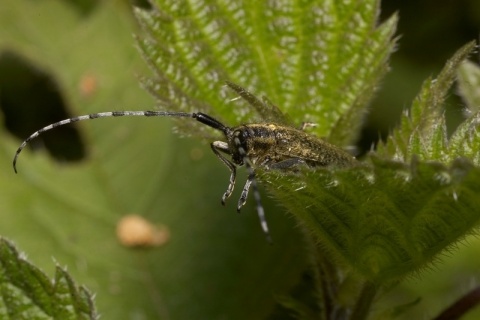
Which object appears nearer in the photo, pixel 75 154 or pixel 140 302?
pixel 140 302

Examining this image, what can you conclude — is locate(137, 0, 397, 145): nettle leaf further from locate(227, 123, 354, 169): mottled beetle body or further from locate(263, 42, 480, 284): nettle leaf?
locate(263, 42, 480, 284): nettle leaf

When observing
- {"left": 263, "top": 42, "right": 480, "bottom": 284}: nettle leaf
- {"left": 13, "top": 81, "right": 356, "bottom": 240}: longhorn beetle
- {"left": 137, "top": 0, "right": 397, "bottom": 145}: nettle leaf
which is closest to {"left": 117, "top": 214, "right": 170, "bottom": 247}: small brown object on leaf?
{"left": 137, "top": 0, "right": 397, "bottom": 145}: nettle leaf

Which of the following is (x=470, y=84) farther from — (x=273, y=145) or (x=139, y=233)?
(x=139, y=233)

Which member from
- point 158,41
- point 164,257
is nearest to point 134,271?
point 164,257

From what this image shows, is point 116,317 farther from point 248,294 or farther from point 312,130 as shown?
point 312,130

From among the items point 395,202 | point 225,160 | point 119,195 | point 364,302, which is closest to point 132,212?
point 119,195

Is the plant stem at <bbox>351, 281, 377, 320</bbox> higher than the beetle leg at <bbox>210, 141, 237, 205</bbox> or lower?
lower

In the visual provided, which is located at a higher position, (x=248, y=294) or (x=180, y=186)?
(x=180, y=186)
